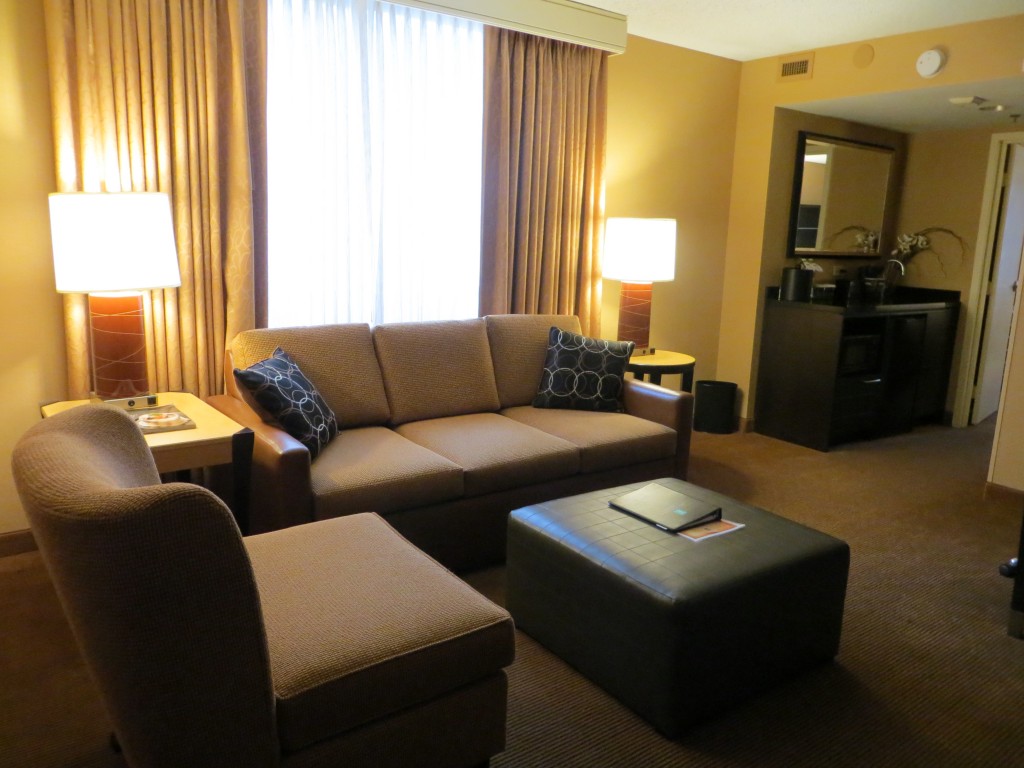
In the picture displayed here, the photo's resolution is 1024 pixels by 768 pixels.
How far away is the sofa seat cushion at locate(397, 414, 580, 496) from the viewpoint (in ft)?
9.44

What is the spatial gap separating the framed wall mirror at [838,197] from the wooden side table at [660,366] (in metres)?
1.41

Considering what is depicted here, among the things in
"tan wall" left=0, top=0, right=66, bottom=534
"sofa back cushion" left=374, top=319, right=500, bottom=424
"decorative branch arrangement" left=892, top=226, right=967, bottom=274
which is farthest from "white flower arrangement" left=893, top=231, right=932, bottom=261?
"tan wall" left=0, top=0, right=66, bottom=534

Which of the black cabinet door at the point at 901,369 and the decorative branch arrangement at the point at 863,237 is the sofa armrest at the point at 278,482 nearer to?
the black cabinet door at the point at 901,369

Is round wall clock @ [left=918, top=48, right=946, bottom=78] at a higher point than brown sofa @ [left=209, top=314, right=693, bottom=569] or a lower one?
higher

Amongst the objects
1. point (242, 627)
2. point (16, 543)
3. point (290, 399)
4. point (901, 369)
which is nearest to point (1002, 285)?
point (901, 369)

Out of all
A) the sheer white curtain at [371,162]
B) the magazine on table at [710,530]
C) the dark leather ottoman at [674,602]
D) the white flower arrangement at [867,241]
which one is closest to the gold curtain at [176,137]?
the sheer white curtain at [371,162]

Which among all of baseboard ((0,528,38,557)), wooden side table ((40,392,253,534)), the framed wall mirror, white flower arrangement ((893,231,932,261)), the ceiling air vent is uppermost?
the ceiling air vent

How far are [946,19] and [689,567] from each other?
332cm

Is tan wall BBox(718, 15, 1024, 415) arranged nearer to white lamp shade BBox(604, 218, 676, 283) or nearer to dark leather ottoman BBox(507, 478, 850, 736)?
white lamp shade BBox(604, 218, 676, 283)

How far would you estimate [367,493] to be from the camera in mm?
2596

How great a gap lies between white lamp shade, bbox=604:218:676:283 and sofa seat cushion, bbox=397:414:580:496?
126 cm

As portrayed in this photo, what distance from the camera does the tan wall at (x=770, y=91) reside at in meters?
3.72

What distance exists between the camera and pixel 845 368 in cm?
470

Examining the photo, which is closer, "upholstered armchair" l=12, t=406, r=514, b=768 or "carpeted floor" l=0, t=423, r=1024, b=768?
"upholstered armchair" l=12, t=406, r=514, b=768
